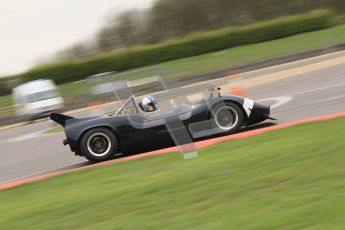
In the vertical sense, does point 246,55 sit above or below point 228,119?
above

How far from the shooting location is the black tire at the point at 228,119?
8946mm

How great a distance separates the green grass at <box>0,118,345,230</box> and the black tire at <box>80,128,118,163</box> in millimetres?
1358

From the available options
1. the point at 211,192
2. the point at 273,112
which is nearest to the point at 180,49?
the point at 273,112

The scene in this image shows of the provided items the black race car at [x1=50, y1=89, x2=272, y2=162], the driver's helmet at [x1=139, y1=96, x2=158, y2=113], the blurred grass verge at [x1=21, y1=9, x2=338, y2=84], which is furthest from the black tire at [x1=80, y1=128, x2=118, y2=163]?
the blurred grass verge at [x1=21, y1=9, x2=338, y2=84]

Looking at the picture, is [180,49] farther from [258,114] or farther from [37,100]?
[258,114]

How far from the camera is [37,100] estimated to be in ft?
73.3

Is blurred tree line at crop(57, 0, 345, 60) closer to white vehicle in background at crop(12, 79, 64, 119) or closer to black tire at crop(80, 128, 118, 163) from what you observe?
white vehicle in background at crop(12, 79, 64, 119)

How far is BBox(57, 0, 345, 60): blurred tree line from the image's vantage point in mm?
40156

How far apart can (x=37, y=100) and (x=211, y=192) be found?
18.2m

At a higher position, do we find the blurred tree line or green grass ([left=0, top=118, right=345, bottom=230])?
the blurred tree line

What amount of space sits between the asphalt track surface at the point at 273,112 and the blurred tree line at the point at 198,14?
78.2 ft

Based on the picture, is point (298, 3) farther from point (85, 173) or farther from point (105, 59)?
point (85, 173)

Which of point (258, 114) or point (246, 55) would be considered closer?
point (258, 114)

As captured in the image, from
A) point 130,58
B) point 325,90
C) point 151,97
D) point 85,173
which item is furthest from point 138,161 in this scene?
point 130,58
